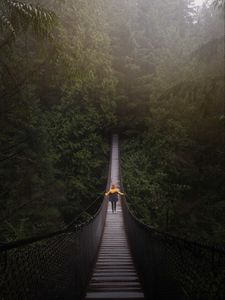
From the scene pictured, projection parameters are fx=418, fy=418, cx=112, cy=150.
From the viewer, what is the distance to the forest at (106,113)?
23.3ft

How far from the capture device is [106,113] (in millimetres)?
22344

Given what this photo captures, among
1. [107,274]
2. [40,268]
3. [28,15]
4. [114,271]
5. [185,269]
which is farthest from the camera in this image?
[114,271]

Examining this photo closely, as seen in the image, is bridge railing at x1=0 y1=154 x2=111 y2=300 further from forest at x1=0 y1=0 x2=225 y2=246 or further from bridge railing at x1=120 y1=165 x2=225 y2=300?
forest at x1=0 y1=0 x2=225 y2=246

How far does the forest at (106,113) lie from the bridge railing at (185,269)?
242 cm

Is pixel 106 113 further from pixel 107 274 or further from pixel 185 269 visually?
pixel 185 269

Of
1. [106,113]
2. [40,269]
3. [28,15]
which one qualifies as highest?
[106,113]

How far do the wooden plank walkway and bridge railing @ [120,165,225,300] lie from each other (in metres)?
0.71

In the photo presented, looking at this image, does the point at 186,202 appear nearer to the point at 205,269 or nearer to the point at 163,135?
the point at 163,135

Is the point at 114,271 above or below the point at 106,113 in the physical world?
below

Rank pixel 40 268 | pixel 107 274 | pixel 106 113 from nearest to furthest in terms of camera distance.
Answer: pixel 40 268 < pixel 107 274 < pixel 106 113

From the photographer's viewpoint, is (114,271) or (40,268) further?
(114,271)

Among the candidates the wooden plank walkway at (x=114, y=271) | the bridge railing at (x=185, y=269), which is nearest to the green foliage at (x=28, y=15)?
the bridge railing at (x=185, y=269)

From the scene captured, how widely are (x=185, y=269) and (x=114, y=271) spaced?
358 cm

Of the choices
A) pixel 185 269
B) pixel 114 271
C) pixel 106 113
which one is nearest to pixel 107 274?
pixel 114 271
